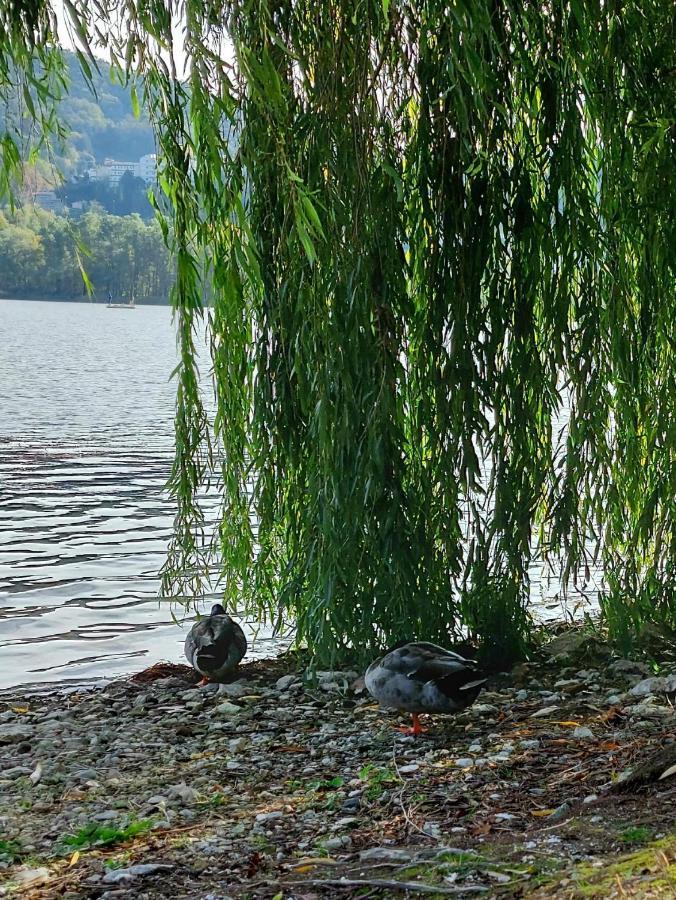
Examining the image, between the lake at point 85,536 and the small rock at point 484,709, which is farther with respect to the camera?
the lake at point 85,536

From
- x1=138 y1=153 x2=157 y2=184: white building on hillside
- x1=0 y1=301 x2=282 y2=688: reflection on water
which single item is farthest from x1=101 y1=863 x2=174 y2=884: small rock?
x1=138 y1=153 x2=157 y2=184: white building on hillside

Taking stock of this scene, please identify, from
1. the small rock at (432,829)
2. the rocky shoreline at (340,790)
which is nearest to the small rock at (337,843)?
the rocky shoreline at (340,790)

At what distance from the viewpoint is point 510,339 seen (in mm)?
5816

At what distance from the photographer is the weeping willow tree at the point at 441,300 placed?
5.40 meters

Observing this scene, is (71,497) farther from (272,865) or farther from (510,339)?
(272,865)

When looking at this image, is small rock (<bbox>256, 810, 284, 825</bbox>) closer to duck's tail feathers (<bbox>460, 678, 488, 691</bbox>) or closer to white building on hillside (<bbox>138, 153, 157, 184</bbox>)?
duck's tail feathers (<bbox>460, 678, 488, 691</bbox>)

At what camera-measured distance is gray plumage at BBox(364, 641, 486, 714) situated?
5113 millimetres

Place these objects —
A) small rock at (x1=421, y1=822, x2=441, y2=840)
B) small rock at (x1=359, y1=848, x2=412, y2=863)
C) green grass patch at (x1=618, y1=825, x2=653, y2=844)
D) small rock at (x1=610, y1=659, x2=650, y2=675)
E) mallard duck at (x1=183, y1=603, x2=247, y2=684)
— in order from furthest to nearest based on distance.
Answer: mallard duck at (x1=183, y1=603, x2=247, y2=684) < small rock at (x1=610, y1=659, x2=650, y2=675) < small rock at (x1=421, y1=822, x2=441, y2=840) < small rock at (x1=359, y1=848, x2=412, y2=863) < green grass patch at (x1=618, y1=825, x2=653, y2=844)

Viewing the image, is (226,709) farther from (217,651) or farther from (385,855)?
(385,855)

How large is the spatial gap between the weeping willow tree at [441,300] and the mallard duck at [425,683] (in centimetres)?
62

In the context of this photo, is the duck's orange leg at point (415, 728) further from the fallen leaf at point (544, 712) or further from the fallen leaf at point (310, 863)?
the fallen leaf at point (310, 863)

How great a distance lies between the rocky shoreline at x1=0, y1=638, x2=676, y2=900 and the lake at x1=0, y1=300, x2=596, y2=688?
1398 millimetres

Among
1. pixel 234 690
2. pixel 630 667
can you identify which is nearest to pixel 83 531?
pixel 234 690

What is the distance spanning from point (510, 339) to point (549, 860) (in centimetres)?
320
